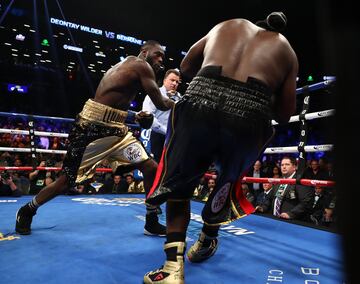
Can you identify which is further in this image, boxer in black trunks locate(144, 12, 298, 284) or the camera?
the camera

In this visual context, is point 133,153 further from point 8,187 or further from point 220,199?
point 8,187

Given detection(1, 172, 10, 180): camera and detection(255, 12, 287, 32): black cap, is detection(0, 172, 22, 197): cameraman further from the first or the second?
detection(255, 12, 287, 32): black cap

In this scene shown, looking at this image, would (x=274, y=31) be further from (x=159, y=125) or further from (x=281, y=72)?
(x=159, y=125)

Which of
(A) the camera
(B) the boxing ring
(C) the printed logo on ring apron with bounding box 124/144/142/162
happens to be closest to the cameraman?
(A) the camera

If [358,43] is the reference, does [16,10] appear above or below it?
above

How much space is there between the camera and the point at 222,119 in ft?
3.75

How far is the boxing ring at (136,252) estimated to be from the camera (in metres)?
1.24

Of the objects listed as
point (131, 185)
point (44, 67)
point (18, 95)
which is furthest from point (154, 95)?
point (44, 67)

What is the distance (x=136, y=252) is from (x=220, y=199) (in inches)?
22.3

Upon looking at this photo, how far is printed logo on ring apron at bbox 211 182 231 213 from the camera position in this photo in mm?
1256

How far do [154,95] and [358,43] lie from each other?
188 centimetres

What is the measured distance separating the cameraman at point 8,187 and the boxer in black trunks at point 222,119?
291cm

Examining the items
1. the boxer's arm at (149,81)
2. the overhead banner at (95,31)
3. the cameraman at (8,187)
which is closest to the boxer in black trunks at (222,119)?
the boxer's arm at (149,81)

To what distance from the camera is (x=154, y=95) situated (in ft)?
6.60
